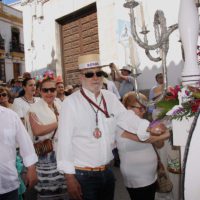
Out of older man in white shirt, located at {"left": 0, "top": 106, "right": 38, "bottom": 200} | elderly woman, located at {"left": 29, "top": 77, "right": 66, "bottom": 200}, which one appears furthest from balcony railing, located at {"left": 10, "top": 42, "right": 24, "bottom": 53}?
older man in white shirt, located at {"left": 0, "top": 106, "right": 38, "bottom": 200}

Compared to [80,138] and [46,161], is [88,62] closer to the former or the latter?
[80,138]

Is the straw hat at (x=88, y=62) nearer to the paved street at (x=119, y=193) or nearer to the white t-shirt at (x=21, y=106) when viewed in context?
the paved street at (x=119, y=193)

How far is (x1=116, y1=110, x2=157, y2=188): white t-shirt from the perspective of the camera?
2.92 meters

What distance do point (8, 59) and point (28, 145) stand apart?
3749 cm

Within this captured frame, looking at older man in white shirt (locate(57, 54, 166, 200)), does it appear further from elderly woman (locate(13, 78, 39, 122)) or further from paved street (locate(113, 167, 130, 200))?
elderly woman (locate(13, 78, 39, 122))

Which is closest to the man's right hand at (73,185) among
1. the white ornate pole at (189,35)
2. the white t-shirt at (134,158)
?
the white t-shirt at (134,158)

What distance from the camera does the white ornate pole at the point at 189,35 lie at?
1.59m

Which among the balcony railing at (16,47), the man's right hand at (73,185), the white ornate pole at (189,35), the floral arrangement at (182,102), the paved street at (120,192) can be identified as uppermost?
the balcony railing at (16,47)

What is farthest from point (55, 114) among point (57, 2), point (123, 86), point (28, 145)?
point (57, 2)

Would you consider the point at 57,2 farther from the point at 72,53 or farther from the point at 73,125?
the point at 73,125

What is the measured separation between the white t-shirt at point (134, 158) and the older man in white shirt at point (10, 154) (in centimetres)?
86

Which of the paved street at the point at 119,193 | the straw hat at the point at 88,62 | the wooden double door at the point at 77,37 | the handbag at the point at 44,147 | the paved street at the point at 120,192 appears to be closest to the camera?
the straw hat at the point at 88,62

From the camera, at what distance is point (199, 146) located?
1053mm

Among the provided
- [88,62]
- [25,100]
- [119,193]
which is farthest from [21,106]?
[88,62]
